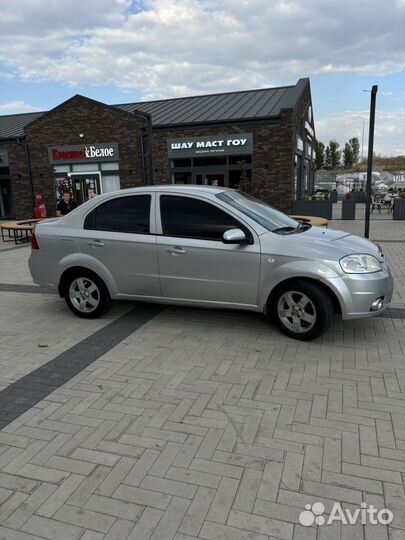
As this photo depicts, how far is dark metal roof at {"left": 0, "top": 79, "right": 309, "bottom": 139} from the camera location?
20125mm

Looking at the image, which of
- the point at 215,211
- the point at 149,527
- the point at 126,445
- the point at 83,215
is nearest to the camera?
the point at 149,527

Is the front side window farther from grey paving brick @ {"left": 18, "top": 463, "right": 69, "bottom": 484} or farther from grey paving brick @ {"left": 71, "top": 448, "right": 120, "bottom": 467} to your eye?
grey paving brick @ {"left": 18, "top": 463, "right": 69, "bottom": 484}

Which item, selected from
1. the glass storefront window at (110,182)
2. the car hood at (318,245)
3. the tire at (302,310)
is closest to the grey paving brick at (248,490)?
the tire at (302,310)

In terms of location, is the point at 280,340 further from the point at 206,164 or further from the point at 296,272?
the point at 206,164

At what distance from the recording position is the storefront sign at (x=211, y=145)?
19641 millimetres

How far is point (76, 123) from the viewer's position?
21.5 metres

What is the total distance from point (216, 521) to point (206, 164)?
19541 millimetres

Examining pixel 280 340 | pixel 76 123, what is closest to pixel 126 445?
pixel 280 340

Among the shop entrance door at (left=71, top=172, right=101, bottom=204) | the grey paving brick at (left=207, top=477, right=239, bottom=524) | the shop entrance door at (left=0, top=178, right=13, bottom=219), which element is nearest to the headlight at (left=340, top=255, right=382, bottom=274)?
the grey paving brick at (left=207, top=477, right=239, bottom=524)

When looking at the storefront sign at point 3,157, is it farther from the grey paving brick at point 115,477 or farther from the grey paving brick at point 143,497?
the grey paving brick at point 143,497

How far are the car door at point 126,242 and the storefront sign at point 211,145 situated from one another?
1527cm

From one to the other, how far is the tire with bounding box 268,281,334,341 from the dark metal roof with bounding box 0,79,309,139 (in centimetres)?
1620

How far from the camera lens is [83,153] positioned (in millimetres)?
21734

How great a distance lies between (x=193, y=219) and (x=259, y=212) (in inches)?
32.3
